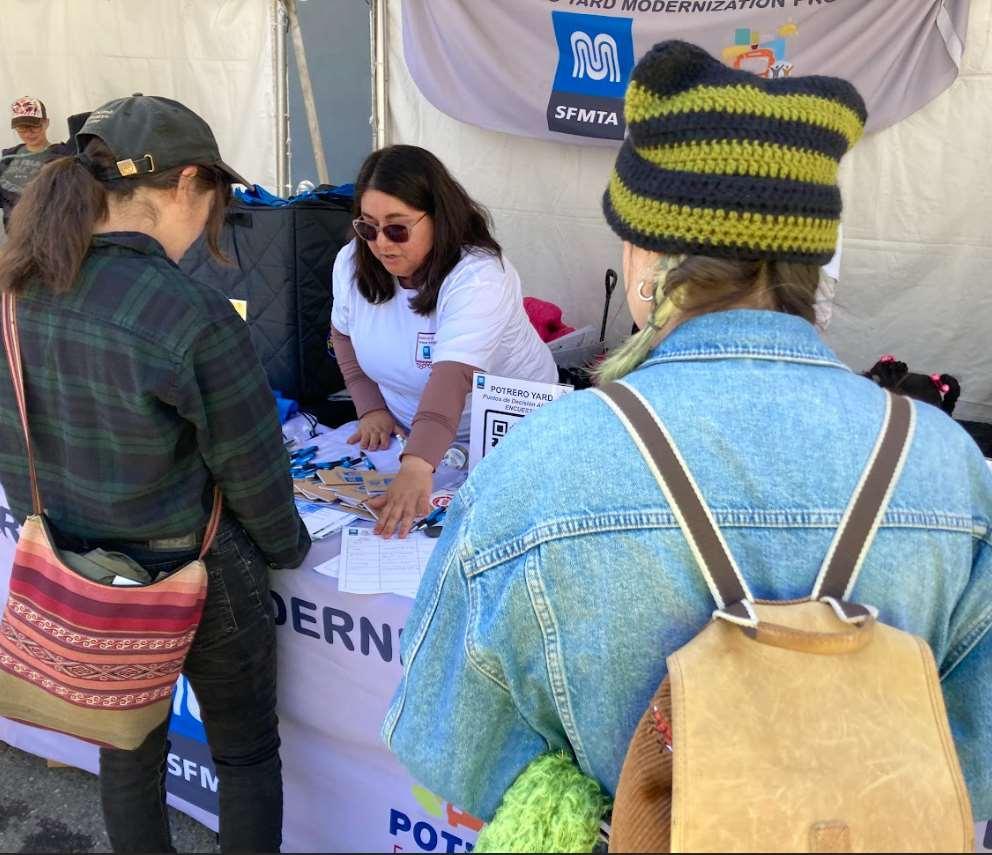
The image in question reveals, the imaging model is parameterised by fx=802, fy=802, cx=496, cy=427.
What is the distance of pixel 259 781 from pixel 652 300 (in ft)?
4.16

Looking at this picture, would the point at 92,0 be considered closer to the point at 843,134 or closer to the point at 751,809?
the point at 843,134

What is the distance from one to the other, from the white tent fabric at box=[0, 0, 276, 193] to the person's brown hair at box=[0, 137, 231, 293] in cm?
284

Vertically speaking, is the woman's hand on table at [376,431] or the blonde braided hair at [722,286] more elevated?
the blonde braided hair at [722,286]

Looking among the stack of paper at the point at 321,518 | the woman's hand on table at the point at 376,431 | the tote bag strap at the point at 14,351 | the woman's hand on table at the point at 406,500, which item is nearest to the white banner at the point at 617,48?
the woman's hand on table at the point at 376,431

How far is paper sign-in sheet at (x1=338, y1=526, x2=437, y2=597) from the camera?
149 cm

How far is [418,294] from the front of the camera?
6.63 feet

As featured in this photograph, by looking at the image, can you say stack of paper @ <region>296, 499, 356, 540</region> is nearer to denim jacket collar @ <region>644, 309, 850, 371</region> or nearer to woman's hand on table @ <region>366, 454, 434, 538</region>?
woman's hand on table @ <region>366, 454, 434, 538</region>

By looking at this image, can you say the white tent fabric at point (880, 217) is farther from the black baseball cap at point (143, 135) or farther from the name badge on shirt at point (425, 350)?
the black baseball cap at point (143, 135)

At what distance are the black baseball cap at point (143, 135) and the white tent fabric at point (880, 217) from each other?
2520 millimetres

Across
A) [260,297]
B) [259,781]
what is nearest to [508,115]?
[260,297]

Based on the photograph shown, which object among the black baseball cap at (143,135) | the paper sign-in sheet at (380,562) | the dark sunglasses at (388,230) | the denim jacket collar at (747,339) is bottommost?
the paper sign-in sheet at (380,562)

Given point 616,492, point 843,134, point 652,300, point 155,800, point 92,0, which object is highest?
point 92,0

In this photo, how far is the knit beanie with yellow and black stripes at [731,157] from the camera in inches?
25.3

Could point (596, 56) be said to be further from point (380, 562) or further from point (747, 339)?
point (747, 339)
